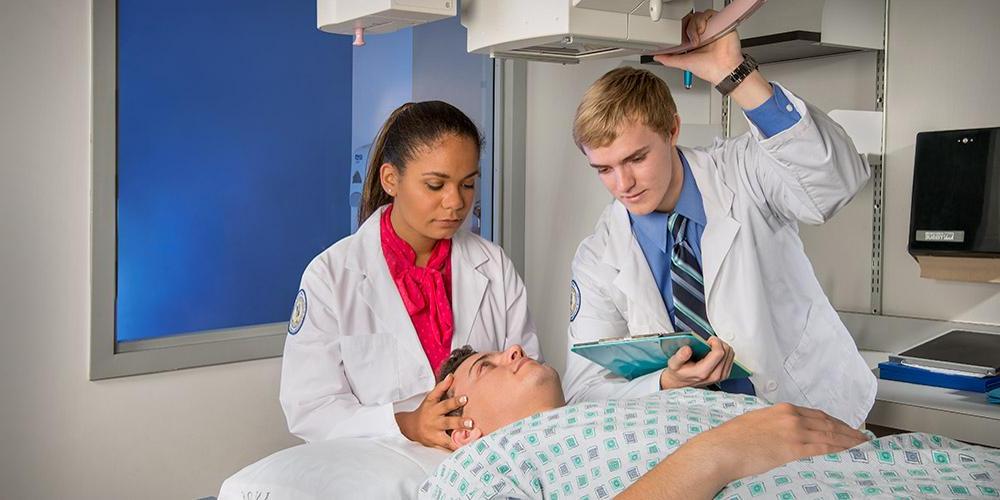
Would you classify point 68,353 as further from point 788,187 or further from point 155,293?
point 788,187

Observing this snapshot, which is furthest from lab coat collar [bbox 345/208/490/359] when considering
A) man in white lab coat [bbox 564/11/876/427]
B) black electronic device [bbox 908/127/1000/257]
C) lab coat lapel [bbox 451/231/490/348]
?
black electronic device [bbox 908/127/1000/257]

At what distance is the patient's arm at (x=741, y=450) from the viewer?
4.16 feet

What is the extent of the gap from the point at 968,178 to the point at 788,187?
896 millimetres

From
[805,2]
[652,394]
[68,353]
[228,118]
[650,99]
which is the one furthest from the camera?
[228,118]

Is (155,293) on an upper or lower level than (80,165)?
lower

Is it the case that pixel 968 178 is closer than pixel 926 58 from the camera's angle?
Yes

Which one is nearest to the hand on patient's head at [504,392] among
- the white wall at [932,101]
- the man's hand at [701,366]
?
the man's hand at [701,366]

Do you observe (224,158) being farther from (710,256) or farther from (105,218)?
(710,256)

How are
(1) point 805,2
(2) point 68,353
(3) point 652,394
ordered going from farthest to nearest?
(1) point 805,2
(2) point 68,353
(3) point 652,394

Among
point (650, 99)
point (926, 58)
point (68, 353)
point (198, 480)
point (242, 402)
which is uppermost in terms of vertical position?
point (926, 58)

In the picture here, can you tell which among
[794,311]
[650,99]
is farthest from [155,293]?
[794,311]

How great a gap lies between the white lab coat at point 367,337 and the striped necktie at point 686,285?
381 millimetres

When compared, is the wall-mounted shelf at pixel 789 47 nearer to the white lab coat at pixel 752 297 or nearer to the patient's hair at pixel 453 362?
the white lab coat at pixel 752 297

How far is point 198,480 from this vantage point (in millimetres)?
2561
